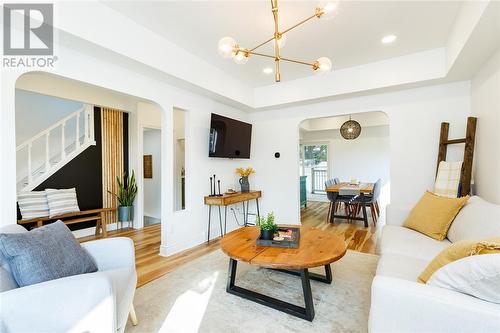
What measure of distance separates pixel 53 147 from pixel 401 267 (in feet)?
17.6

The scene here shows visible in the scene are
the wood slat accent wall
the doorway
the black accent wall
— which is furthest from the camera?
the doorway

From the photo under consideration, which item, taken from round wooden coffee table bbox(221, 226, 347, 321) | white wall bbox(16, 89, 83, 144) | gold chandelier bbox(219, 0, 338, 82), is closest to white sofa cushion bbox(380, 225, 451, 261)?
round wooden coffee table bbox(221, 226, 347, 321)

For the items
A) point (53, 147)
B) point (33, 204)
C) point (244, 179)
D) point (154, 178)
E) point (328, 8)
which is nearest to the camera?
point (328, 8)

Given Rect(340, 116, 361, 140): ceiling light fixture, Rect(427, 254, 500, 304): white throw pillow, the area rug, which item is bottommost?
the area rug

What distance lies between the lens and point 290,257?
5.95 feet

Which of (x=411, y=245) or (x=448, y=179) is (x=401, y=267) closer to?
(x=411, y=245)

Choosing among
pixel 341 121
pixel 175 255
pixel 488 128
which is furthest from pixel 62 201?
pixel 341 121

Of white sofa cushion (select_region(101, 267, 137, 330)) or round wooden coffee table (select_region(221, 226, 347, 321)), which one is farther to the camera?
round wooden coffee table (select_region(221, 226, 347, 321))

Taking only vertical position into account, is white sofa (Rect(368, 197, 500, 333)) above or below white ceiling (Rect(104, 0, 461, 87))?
below

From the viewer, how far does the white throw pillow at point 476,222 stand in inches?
66.1

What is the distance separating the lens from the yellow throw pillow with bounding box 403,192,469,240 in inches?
87.4

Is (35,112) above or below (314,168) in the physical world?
above

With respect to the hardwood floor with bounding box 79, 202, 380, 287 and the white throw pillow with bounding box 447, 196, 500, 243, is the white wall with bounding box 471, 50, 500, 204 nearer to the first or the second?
the white throw pillow with bounding box 447, 196, 500, 243

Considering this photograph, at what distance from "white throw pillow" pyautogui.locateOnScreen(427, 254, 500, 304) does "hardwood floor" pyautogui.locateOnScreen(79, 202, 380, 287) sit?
8.09 feet
